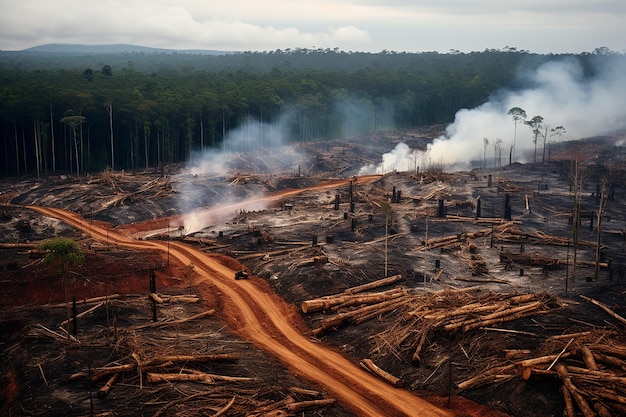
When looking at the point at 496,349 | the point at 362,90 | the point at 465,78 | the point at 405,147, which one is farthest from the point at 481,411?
the point at 465,78

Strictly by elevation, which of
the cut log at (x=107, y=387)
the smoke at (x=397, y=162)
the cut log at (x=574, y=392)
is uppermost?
the cut log at (x=574, y=392)

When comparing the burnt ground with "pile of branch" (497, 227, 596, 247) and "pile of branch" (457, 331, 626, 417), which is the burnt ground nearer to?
"pile of branch" (497, 227, 596, 247)

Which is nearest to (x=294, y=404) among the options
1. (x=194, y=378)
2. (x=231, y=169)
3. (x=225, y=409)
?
(x=225, y=409)

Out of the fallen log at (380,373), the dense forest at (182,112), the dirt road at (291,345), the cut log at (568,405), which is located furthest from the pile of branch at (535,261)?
the dense forest at (182,112)

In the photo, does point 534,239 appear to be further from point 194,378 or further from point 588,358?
point 194,378

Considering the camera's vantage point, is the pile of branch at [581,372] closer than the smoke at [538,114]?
Yes

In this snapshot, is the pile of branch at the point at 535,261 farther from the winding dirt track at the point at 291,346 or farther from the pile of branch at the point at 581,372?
the winding dirt track at the point at 291,346

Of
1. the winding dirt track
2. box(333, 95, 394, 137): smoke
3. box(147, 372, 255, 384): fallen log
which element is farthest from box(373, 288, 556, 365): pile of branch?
box(333, 95, 394, 137): smoke
